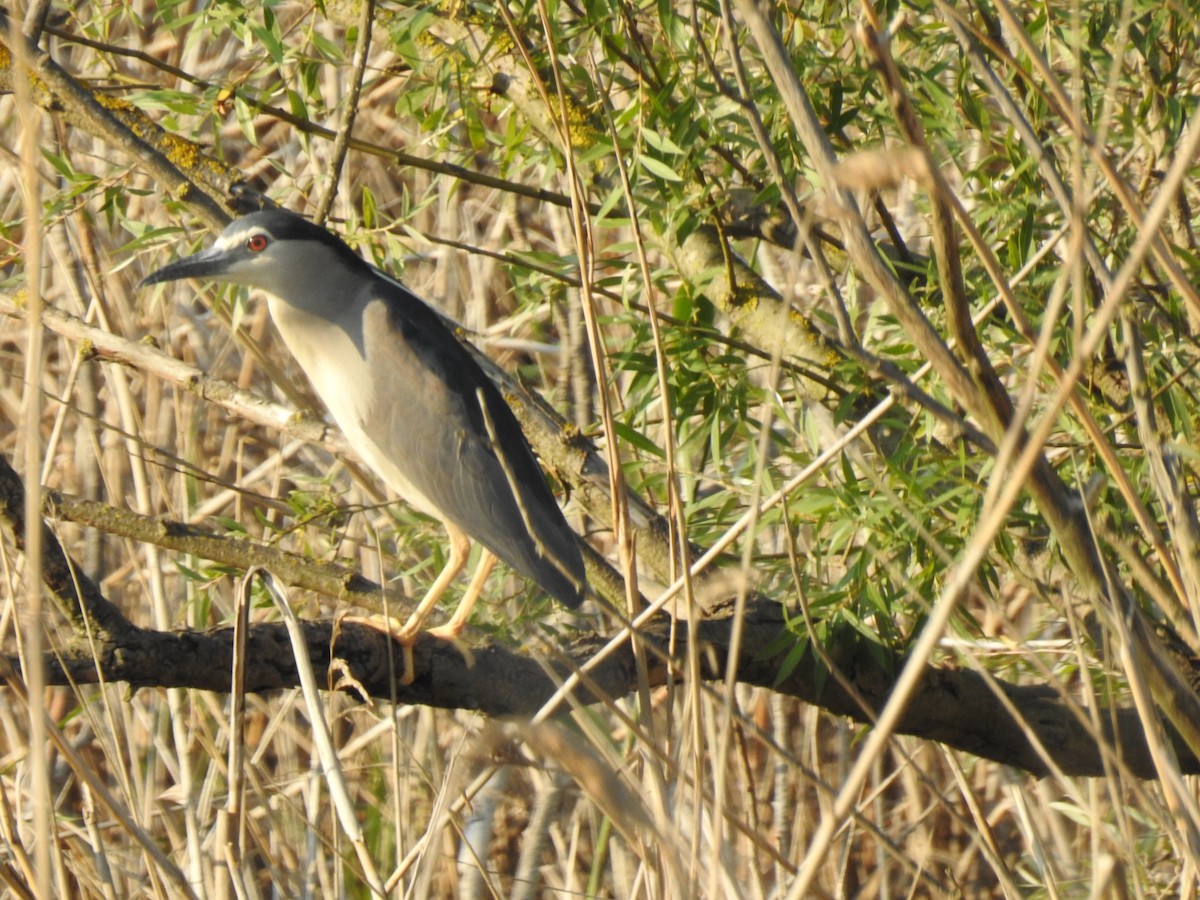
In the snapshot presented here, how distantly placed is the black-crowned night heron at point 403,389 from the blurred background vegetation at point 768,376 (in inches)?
4.2

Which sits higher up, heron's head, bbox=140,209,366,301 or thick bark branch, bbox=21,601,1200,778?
heron's head, bbox=140,209,366,301

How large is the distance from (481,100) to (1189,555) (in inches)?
66.1

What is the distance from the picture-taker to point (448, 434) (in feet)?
9.84

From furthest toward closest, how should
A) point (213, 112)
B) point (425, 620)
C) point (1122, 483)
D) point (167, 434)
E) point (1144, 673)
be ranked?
point (167, 434)
point (425, 620)
point (213, 112)
point (1144, 673)
point (1122, 483)

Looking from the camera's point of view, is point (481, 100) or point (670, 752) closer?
point (670, 752)

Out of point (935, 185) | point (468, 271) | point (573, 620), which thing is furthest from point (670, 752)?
point (468, 271)

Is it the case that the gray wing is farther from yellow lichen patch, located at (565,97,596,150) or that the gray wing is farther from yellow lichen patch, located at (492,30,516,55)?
yellow lichen patch, located at (492,30,516,55)

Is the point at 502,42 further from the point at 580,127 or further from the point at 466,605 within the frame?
the point at 466,605

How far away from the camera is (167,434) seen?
4273 millimetres

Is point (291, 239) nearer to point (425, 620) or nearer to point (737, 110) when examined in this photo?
point (425, 620)

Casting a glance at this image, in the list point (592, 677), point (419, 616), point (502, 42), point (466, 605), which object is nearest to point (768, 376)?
point (592, 677)

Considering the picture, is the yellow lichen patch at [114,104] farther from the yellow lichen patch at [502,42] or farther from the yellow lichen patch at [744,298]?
the yellow lichen patch at [744,298]

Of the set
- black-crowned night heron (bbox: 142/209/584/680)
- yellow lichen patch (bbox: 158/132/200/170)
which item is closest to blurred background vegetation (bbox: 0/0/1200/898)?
yellow lichen patch (bbox: 158/132/200/170)

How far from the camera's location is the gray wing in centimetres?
277
